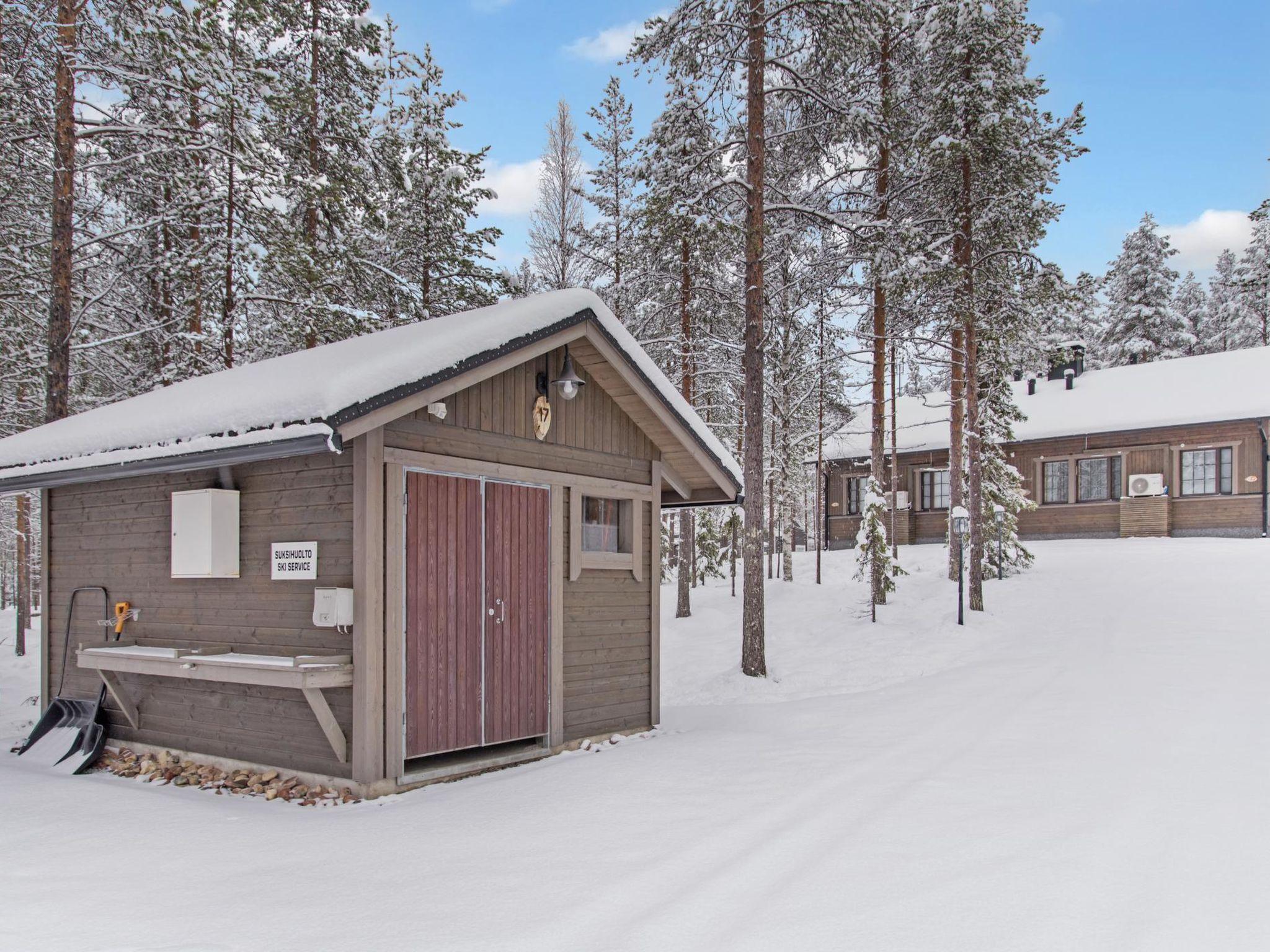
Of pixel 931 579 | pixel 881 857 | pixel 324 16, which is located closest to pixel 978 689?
pixel 881 857

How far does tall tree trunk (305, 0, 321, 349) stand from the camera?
11.8 meters

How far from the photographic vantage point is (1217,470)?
822 inches

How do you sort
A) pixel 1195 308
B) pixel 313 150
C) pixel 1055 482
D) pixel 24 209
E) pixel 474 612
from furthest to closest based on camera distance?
pixel 1195 308 < pixel 1055 482 < pixel 24 209 < pixel 313 150 < pixel 474 612

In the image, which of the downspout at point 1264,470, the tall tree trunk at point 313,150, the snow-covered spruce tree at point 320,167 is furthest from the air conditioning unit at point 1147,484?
the tall tree trunk at point 313,150

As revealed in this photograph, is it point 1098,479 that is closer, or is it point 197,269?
point 197,269

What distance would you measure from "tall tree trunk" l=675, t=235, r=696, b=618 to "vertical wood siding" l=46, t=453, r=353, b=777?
8.72 metres

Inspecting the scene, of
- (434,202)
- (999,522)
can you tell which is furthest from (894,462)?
(434,202)

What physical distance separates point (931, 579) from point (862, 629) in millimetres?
4123

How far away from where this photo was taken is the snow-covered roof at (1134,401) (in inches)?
828

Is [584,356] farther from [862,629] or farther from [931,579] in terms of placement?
[931,579]

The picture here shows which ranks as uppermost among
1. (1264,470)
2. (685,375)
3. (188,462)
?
(685,375)

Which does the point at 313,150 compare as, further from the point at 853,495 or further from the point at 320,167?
the point at 853,495

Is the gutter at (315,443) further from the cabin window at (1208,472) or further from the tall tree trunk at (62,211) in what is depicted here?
the cabin window at (1208,472)

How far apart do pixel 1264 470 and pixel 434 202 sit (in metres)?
19.6
